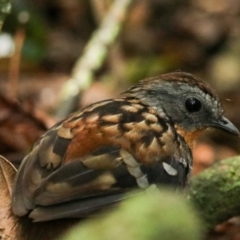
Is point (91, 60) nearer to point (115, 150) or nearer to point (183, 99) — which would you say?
point (183, 99)

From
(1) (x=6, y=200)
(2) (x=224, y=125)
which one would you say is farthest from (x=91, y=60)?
(1) (x=6, y=200)

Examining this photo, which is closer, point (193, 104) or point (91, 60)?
point (193, 104)

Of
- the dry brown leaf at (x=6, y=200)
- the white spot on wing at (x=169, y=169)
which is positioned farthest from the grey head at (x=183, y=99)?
the dry brown leaf at (x=6, y=200)

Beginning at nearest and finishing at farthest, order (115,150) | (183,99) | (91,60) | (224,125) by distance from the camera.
→ 1. (115,150)
2. (183,99)
3. (224,125)
4. (91,60)

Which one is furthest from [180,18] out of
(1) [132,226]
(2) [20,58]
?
(1) [132,226]

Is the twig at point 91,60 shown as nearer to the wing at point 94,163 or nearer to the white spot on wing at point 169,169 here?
the wing at point 94,163

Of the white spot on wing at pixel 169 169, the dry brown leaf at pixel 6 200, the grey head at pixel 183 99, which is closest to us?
the dry brown leaf at pixel 6 200

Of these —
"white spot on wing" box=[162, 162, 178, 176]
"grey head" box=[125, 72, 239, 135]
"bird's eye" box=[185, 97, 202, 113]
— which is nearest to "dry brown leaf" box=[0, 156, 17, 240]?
"white spot on wing" box=[162, 162, 178, 176]
